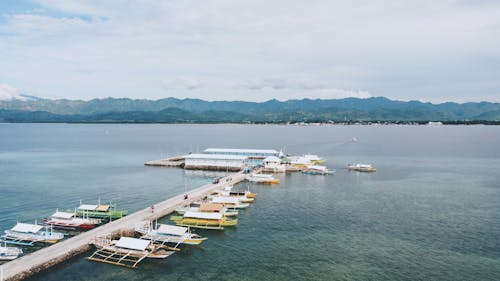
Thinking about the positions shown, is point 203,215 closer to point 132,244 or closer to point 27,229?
point 132,244

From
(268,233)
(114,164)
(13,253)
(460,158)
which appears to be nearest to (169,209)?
(268,233)

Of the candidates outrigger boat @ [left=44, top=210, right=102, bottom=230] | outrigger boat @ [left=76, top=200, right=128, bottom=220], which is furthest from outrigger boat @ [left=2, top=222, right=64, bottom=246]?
outrigger boat @ [left=76, top=200, right=128, bottom=220]

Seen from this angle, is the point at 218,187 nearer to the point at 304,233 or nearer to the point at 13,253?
the point at 304,233

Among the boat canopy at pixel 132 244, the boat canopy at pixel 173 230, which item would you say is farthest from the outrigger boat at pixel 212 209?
the boat canopy at pixel 132 244

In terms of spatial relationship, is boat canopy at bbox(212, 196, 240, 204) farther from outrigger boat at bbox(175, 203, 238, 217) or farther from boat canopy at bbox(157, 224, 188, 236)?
boat canopy at bbox(157, 224, 188, 236)

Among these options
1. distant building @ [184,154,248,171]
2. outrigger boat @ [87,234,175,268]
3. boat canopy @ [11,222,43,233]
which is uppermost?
distant building @ [184,154,248,171]
